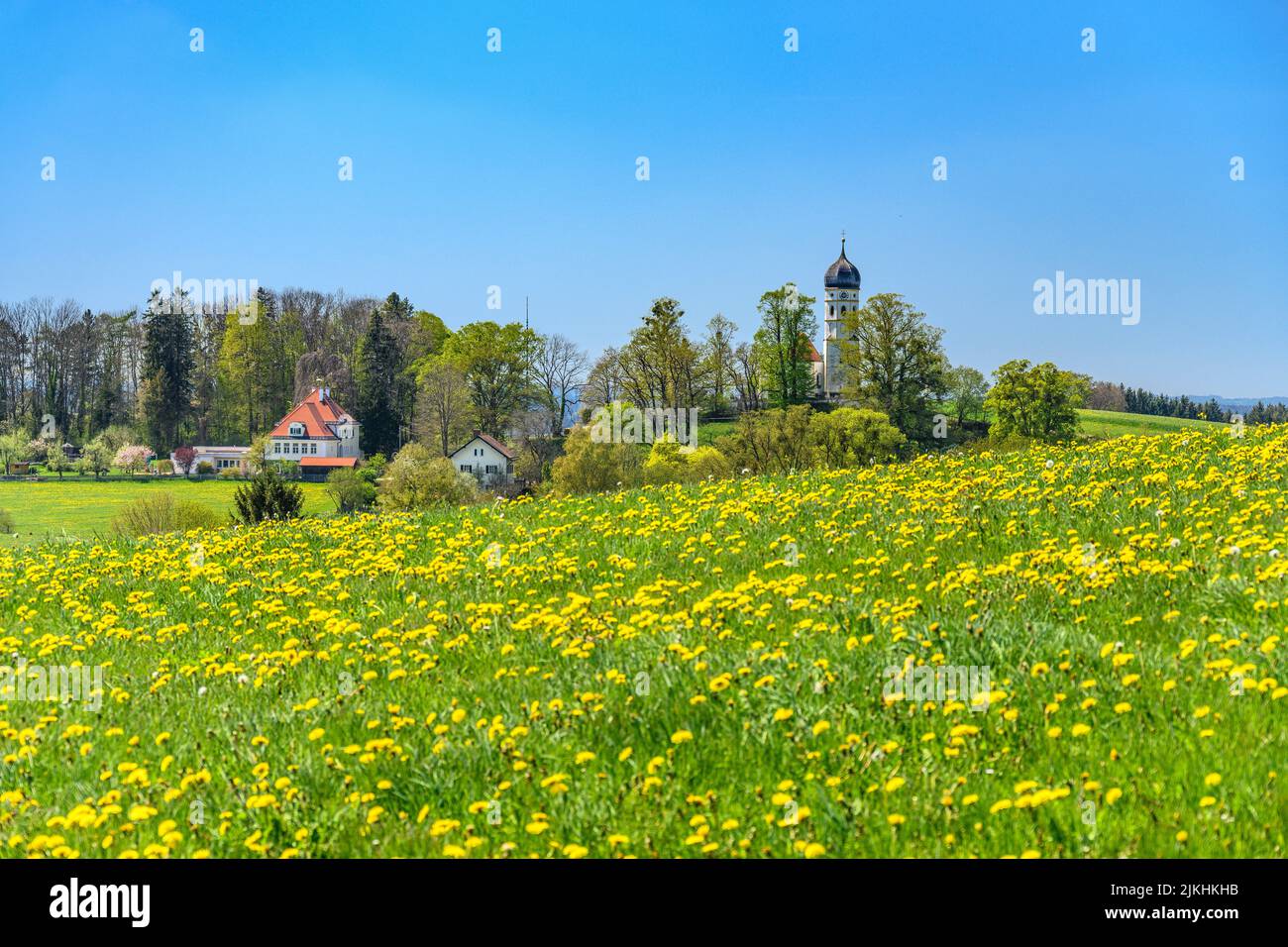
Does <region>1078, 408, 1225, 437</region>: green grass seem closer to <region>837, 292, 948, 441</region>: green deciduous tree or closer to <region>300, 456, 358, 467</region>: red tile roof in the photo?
<region>837, 292, 948, 441</region>: green deciduous tree

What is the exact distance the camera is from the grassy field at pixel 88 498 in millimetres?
73500

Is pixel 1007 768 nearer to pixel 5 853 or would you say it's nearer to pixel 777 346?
pixel 5 853

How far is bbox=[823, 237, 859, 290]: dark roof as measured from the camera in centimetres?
13650

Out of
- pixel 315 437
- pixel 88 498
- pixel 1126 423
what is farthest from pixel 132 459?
pixel 1126 423

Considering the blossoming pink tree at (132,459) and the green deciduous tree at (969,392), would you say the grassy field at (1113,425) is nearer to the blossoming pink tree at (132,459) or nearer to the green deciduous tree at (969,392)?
the green deciduous tree at (969,392)

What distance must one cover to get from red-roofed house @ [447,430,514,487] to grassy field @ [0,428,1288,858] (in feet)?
247

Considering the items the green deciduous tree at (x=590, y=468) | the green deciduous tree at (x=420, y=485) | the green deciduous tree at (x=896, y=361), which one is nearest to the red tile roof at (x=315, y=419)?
the green deciduous tree at (x=420, y=485)

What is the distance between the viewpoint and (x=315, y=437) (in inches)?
3989

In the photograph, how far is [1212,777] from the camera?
4543 mm

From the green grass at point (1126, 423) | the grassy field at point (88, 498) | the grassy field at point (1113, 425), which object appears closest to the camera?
the grassy field at point (88, 498)

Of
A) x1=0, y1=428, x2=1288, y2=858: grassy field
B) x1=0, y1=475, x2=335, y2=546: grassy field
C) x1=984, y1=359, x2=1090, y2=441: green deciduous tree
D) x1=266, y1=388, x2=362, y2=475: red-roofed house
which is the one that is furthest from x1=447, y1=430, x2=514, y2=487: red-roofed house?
x1=0, y1=428, x2=1288, y2=858: grassy field

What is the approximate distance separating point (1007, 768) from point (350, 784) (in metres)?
3.52

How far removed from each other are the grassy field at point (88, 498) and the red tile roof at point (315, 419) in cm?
874
